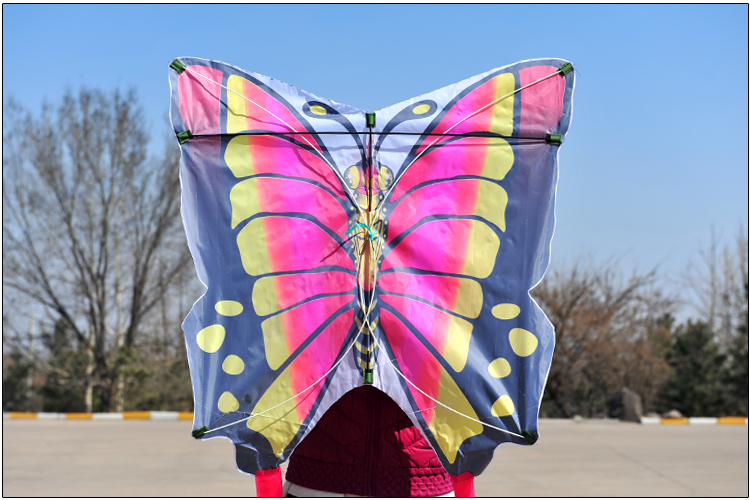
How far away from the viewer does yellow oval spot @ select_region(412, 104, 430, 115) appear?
7.72 ft

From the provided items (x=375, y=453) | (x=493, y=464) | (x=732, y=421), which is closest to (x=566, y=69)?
(x=375, y=453)

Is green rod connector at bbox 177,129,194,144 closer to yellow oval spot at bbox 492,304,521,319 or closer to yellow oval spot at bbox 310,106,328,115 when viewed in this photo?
yellow oval spot at bbox 310,106,328,115

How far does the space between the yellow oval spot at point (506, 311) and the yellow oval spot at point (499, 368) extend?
0.13m

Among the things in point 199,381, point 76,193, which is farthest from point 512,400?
point 76,193

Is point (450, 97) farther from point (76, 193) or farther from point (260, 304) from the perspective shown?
point (76, 193)

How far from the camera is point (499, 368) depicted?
2246mm

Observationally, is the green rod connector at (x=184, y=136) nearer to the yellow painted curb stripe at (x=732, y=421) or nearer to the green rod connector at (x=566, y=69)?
the green rod connector at (x=566, y=69)

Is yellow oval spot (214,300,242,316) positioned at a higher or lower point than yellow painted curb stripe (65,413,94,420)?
higher

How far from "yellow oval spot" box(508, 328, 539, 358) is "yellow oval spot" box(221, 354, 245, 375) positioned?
2.66 feet

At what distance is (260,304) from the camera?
7.50ft

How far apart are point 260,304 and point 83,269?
44.2 ft

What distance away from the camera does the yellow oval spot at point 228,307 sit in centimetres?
227

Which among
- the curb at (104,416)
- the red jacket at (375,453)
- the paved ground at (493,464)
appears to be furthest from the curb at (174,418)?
the red jacket at (375,453)

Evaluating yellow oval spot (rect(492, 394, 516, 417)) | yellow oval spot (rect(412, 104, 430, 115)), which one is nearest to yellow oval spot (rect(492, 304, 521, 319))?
yellow oval spot (rect(492, 394, 516, 417))
